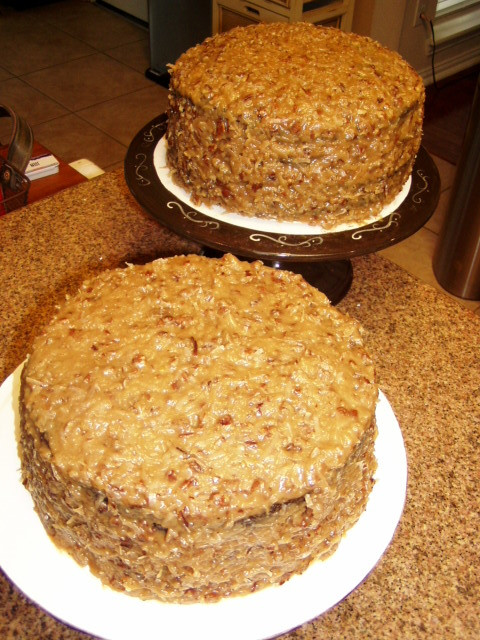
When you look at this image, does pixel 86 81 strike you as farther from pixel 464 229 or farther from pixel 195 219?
pixel 195 219

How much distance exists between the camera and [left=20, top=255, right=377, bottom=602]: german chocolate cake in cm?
60

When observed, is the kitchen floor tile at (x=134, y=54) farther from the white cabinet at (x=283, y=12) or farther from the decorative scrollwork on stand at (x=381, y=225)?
the decorative scrollwork on stand at (x=381, y=225)

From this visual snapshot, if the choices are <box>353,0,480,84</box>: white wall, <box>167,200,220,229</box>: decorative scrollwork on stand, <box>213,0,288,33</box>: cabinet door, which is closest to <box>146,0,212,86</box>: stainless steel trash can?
<box>213,0,288,33</box>: cabinet door

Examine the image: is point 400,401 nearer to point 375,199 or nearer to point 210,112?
point 375,199

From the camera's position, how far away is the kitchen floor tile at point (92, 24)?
4031mm

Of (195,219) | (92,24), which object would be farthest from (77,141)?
(195,219)

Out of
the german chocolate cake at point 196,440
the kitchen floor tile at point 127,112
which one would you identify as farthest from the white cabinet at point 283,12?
the german chocolate cake at point 196,440

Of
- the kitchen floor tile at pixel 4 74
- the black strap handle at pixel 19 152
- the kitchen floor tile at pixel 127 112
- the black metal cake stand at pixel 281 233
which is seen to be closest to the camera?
the black metal cake stand at pixel 281 233

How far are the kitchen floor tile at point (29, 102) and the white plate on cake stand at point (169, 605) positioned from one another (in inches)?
114

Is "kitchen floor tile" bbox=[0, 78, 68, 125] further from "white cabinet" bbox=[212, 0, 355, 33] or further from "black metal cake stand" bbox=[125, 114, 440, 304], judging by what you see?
"black metal cake stand" bbox=[125, 114, 440, 304]

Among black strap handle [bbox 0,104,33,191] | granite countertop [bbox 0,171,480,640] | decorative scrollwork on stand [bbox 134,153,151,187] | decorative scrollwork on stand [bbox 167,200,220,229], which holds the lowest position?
granite countertop [bbox 0,171,480,640]

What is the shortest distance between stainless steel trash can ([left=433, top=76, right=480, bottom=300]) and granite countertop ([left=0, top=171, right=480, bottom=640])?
793 millimetres

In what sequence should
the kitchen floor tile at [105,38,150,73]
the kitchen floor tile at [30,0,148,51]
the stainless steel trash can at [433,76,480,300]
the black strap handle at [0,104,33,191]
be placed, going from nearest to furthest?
1. the black strap handle at [0,104,33,191]
2. the stainless steel trash can at [433,76,480,300]
3. the kitchen floor tile at [105,38,150,73]
4. the kitchen floor tile at [30,0,148,51]

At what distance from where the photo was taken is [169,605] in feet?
2.15
